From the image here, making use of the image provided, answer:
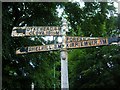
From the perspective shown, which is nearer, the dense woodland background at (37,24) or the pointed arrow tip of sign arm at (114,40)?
the pointed arrow tip of sign arm at (114,40)

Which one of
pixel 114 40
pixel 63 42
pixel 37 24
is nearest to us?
pixel 114 40

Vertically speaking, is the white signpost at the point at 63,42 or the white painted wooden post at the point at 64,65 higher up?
the white signpost at the point at 63,42

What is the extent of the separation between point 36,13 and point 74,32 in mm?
1162

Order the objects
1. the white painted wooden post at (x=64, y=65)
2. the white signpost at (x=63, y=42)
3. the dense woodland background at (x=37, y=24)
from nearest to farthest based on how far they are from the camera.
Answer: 1. the white painted wooden post at (x=64, y=65)
2. the white signpost at (x=63, y=42)
3. the dense woodland background at (x=37, y=24)

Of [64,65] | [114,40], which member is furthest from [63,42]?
[114,40]

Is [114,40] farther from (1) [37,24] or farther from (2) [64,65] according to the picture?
(1) [37,24]

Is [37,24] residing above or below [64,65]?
above

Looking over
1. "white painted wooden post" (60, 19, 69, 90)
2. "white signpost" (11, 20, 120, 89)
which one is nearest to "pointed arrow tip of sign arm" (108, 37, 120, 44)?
"white signpost" (11, 20, 120, 89)

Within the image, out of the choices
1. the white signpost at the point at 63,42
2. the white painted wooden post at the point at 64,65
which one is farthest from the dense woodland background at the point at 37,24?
the white painted wooden post at the point at 64,65

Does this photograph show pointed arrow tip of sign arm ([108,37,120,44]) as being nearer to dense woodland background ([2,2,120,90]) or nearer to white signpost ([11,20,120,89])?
white signpost ([11,20,120,89])

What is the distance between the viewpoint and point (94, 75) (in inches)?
423

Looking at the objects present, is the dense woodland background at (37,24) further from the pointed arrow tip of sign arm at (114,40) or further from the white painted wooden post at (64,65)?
the pointed arrow tip of sign arm at (114,40)

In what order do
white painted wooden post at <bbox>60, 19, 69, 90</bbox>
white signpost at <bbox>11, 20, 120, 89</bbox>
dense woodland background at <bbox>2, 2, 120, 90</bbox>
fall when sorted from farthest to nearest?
1. dense woodland background at <bbox>2, 2, 120, 90</bbox>
2. white signpost at <bbox>11, 20, 120, 89</bbox>
3. white painted wooden post at <bbox>60, 19, 69, 90</bbox>

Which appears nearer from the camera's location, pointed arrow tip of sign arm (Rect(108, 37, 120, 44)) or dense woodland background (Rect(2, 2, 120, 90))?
pointed arrow tip of sign arm (Rect(108, 37, 120, 44))
